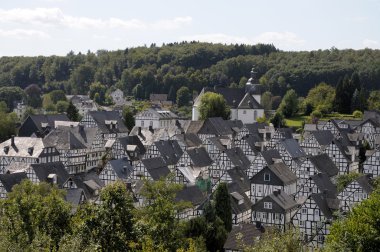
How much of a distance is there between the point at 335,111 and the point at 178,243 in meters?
74.6

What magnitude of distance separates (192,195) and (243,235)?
9.23 metres

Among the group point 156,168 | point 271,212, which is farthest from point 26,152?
point 271,212

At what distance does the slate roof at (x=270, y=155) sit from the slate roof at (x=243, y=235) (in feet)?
49.5

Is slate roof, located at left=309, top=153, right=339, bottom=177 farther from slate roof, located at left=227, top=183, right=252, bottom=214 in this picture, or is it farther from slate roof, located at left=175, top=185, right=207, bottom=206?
slate roof, located at left=175, top=185, right=207, bottom=206

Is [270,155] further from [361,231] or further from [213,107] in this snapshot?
[213,107]

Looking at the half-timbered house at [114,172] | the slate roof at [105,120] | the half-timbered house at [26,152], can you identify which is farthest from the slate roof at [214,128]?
the half-timbered house at [114,172]

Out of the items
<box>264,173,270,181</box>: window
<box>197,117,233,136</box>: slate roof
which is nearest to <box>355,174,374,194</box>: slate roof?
<box>264,173,270,181</box>: window

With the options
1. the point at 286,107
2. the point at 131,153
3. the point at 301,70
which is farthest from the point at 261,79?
the point at 131,153

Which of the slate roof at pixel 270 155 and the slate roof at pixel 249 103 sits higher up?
the slate roof at pixel 249 103

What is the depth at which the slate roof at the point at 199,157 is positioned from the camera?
Answer: 58.8 m

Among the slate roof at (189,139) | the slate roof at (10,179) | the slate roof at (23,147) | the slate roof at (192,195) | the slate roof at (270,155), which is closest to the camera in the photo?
the slate roof at (192,195)

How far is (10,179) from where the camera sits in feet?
167

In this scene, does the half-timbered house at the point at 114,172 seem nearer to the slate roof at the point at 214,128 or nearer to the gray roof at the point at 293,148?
the gray roof at the point at 293,148

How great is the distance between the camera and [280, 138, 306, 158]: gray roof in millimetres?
59969
